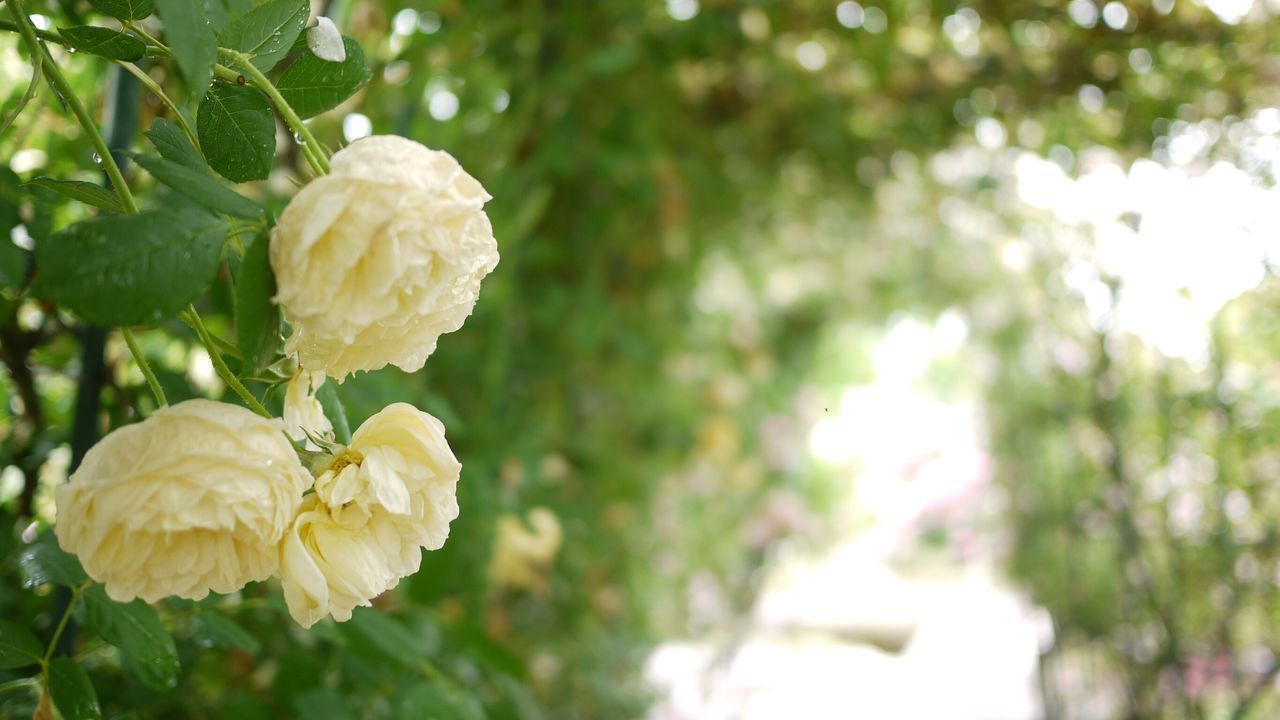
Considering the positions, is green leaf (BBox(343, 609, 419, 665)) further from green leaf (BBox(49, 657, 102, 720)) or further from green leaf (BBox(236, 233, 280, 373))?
green leaf (BBox(236, 233, 280, 373))

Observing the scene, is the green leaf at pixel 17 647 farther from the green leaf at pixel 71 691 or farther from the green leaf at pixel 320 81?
A: the green leaf at pixel 320 81

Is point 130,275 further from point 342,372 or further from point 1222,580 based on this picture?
point 1222,580

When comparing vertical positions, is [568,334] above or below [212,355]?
below

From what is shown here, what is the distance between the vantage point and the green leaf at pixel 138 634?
33cm

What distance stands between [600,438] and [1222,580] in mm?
739

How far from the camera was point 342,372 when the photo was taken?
25cm

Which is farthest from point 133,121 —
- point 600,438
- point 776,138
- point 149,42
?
point 776,138

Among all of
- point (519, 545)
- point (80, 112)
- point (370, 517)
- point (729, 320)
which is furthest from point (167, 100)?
point (729, 320)

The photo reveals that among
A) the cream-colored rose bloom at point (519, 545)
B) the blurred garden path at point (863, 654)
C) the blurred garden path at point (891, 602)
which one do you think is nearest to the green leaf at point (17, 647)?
the cream-colored rose bloom at point (519, 545)

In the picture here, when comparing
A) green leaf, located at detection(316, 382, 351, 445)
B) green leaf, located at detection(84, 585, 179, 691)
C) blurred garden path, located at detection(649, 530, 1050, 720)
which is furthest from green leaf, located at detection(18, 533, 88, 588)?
blurred garden path, located at detection(649, 530, 1050, 720)

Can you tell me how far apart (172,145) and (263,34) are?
42 millimetres

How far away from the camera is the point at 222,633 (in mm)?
402

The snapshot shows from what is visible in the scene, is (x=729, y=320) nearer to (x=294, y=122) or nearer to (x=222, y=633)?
(x=222, y=633)

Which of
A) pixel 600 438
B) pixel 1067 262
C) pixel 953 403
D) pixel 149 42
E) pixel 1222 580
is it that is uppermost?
pixel 149 42
